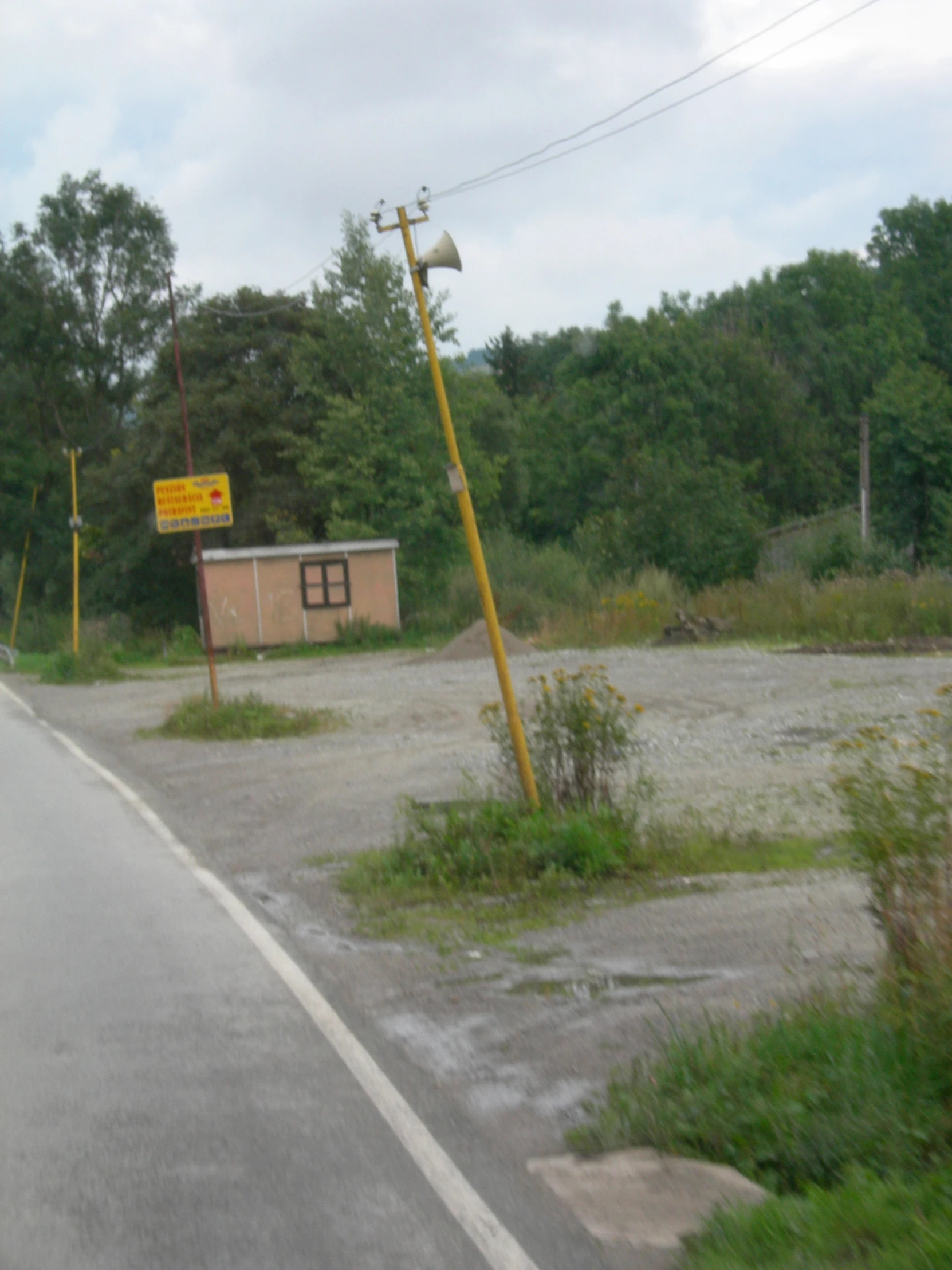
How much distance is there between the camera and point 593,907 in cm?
812

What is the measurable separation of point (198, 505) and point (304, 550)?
60.9 feet

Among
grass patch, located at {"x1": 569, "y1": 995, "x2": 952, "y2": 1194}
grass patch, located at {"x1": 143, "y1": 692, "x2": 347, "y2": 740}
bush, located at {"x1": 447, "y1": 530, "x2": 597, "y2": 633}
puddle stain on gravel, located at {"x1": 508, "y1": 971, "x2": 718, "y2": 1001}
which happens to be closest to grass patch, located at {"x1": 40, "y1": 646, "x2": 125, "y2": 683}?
bush, located at {"x1": 447, "y1": 530, "x2": 597, "y2": 633}

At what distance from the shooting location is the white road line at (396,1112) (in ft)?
13.1

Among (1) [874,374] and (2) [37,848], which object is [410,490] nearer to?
(2) [37,848]

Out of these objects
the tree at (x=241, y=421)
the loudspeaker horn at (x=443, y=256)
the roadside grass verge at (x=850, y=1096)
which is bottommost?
the roadside grass verge at (x=850, y=1096)

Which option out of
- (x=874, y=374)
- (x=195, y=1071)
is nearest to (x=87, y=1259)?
(x=195, y=1071)

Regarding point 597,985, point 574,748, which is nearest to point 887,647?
point 574,748

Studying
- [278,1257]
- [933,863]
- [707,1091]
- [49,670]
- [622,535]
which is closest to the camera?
[278,1257]

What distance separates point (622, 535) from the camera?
41.0m

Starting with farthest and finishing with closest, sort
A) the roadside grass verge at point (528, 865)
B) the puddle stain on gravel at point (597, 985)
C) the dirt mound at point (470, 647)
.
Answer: the dirt mound at point (470, 647) < the roadside grass verge at point (528, 865) < the puddle stain on gravel at point (597, 985)

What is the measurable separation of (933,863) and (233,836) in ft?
25.1

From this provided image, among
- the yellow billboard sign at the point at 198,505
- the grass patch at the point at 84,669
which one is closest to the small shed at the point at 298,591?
the grass patch at the point at 84,669

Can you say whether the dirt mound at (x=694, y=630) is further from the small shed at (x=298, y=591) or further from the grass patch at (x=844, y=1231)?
the grass patch at (x=844, y=1231)

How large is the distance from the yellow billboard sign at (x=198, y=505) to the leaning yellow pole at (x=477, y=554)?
1198 cm
